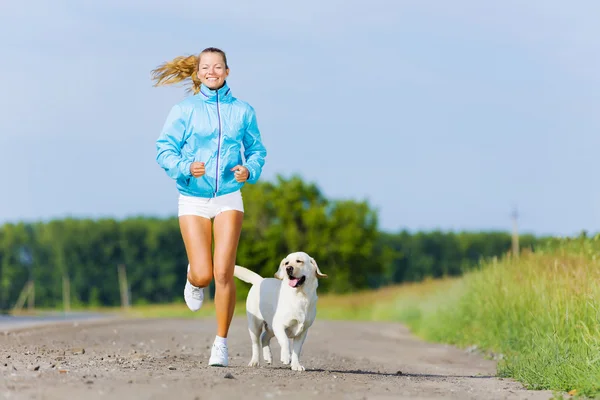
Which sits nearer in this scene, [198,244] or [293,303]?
[198,244]

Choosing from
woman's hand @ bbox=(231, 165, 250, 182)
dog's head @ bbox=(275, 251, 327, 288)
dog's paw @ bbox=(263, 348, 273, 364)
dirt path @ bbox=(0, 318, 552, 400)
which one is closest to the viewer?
dirt path @ bbox=(0, 318, 552, 400)

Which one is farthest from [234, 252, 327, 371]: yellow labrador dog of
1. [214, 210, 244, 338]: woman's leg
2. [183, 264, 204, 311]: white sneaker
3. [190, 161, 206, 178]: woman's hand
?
[190, 161, 206, 178]: woman's hand

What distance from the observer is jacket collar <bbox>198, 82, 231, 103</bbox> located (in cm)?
840

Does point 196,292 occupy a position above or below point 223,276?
below

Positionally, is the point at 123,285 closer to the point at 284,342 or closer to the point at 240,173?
the point at 284,342

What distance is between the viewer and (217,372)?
7730 mm

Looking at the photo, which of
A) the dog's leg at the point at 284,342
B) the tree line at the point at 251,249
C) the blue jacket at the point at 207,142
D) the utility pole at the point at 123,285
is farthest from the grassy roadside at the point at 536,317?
the utility pole at the point at 123,285

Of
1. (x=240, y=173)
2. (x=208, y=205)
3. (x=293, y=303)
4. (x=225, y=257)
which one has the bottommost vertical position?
(x=293, y=303)

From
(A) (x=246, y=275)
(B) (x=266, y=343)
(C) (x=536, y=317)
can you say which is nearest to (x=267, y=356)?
(B) (x=266, y=343)

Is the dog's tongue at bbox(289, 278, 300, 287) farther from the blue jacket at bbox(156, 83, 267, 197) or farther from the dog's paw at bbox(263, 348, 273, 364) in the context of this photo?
the dog's paw at bbox(263, 348, 273, 364)

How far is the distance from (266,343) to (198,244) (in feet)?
5.96

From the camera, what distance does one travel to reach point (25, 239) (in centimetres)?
7438

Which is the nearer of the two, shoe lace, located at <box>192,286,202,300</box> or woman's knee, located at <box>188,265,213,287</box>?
woman's knee, located at <box>188,265,213,287</box>

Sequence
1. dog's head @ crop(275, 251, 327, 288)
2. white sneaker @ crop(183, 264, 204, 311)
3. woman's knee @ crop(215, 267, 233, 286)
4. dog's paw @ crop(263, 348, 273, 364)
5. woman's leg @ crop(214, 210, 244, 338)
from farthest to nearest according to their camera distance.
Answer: dog's paw @ crop(263, 348, 273, 364)
white sneaker @ crop(183, 264, 204, 311)
dog's head @ crop(275, 251, 327, 288)
woman's knee @ crop(215, 267, 233, 286)
woman's leg @ crop(214, 210, 244, 338)
